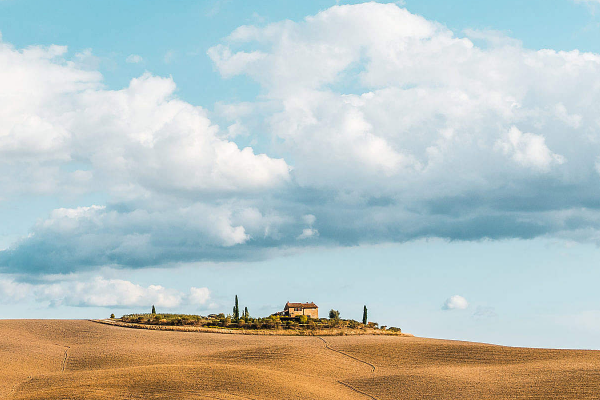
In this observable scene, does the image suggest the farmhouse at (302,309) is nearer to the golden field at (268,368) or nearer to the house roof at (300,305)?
the house roof at (300,305)

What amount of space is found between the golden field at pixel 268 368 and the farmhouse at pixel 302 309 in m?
45.9

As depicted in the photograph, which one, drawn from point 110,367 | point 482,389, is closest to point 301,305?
point 110,367

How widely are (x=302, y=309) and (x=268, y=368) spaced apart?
71650 millimetres

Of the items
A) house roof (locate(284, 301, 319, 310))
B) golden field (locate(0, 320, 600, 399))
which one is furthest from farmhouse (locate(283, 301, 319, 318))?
golden field (locate(0, 320, 600, 399))

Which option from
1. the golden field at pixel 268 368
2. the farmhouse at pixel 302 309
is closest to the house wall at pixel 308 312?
the farmhouse at pixel 302 309

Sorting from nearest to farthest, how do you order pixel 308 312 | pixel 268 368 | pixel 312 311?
pixel 268 368
pixel 308 312
pixel 312 311

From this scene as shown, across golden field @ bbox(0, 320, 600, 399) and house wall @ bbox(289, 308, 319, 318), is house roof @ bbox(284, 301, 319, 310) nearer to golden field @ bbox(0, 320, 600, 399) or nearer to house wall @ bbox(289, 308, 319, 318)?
house wall @ bbox(289, 308, 319, 318)

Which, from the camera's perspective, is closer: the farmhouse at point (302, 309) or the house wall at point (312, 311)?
the farmhouse at point (302, 309)

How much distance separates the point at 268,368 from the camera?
5062cm

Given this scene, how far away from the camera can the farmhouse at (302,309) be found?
120750 millimetres

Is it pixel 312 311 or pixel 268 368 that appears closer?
pixel 268 368

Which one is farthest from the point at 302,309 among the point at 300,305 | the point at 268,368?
the point at 268,368

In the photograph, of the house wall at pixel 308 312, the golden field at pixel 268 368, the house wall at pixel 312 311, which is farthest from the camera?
the house wall at pixel 312 311

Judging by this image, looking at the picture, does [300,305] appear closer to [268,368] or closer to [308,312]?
[308,312]
